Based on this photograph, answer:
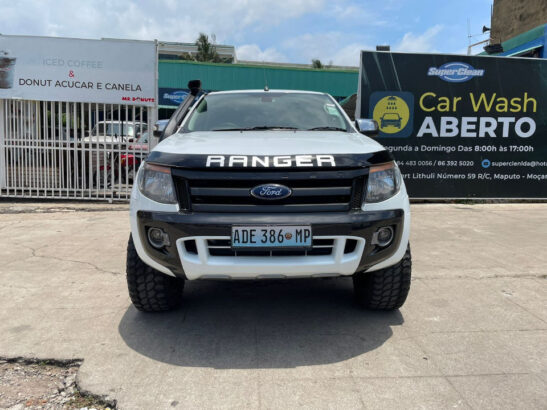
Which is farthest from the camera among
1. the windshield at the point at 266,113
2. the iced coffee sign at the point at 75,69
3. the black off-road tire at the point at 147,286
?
the iced coffee sign at the point at 75,69

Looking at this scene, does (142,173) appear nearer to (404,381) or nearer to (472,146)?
(404,381)

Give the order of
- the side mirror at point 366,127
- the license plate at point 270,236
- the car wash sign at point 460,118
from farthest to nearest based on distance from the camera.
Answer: the car wash sign at point 460,118
the side mirror at point 366,127
the license plate at point 270,236

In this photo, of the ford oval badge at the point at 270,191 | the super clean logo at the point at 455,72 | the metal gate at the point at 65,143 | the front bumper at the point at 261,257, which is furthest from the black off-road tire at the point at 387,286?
the super clean logo at the point at 455,72

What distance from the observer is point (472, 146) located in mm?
8742

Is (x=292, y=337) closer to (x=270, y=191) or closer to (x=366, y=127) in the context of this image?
(x=270, y=191)

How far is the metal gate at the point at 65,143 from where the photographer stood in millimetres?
8500

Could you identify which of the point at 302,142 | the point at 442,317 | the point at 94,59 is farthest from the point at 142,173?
the point at 94,59

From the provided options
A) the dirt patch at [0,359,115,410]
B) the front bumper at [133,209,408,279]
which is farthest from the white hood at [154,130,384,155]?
the dirt patch at [0,359,115,410]

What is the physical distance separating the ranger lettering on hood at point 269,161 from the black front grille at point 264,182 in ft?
0.15

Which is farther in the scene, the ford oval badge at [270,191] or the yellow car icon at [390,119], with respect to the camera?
the yellow car icon at [390,119]

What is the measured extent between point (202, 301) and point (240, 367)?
3.73 feet

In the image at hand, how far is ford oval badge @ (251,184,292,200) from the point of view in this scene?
110 inches

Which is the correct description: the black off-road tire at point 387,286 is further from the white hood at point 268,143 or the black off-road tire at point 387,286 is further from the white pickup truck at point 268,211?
the white hood at point 268,143

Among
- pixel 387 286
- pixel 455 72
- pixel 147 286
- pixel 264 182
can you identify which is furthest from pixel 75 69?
pixel 387 286
